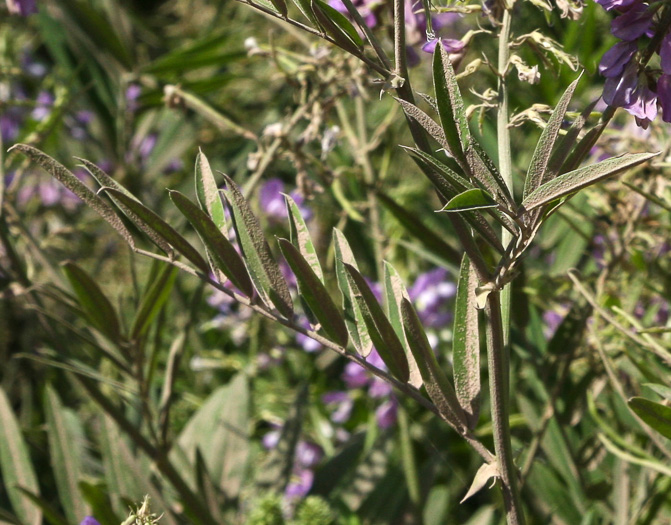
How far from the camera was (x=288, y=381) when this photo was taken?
1265 mm

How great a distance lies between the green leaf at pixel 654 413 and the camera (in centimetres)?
41

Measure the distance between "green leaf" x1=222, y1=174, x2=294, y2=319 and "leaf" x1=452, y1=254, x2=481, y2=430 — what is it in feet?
0.34

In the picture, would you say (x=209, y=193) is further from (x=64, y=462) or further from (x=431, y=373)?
(x=64, y=462)

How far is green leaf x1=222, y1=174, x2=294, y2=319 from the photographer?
0.46 meters

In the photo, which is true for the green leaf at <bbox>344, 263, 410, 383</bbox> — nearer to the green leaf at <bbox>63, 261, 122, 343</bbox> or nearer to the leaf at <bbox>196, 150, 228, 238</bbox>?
the leaf at <bbox>196, 150, 228, 238</bbox>

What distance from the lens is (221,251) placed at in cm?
46

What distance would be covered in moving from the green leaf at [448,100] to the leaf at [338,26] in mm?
64

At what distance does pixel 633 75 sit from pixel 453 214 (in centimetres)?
11

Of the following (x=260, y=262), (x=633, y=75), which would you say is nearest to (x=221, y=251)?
(x=260, y=262)

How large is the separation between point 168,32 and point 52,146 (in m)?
1.11

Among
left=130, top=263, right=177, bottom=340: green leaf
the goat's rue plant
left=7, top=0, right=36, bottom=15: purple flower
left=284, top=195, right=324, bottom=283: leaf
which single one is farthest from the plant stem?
left=7, top=0, right=36, bottom=15: purple flower

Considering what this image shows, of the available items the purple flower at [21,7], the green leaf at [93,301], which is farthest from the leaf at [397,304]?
the purple flower at [21,7]

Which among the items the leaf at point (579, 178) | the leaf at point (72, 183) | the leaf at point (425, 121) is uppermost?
the leaf at point (425, 121)

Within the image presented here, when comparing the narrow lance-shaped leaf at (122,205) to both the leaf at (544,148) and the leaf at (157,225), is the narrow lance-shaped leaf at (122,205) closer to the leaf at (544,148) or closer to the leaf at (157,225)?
the leaf at (157,225)
